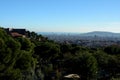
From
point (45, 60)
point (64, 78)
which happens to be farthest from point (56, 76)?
point (45, 60)

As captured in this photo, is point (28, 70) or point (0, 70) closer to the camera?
point (0, 70)

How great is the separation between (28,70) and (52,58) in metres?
13.3

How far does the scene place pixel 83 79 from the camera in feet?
91.1

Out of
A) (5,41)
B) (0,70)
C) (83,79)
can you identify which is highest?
(5,41)

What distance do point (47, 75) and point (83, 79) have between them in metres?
3.45

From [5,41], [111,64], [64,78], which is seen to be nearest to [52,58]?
[111,64]

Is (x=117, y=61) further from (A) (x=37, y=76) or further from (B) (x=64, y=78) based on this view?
(A) (x=37, y=76)

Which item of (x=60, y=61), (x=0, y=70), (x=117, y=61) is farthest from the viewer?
(x=60, y=61)

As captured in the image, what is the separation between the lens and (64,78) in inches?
1054

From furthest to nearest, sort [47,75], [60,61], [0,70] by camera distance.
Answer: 1. [60,61]
2. [47,75]
3. [0,70]

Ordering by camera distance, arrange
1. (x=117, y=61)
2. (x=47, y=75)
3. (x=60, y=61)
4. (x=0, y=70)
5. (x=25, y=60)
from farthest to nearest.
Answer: (x=60, y=61) → (x=117, y=61) → (x=47, y=75) → (x=25, y=60) → (x=0, y=70)

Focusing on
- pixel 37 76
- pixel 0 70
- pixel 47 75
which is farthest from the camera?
pixel 47 75

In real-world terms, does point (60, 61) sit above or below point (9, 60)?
below

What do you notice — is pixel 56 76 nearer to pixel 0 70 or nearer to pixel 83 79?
pixel 83 79
